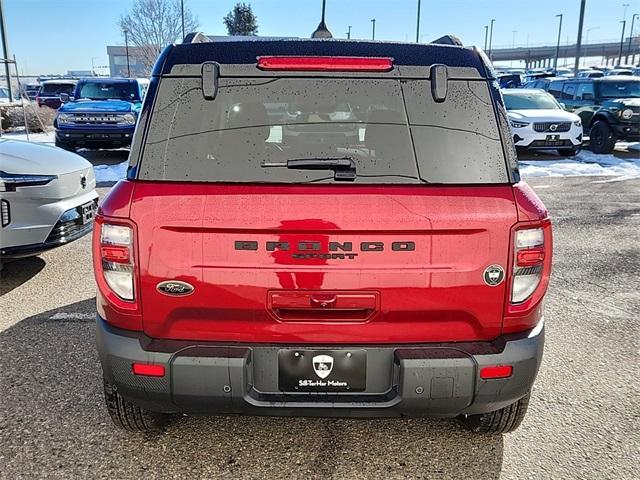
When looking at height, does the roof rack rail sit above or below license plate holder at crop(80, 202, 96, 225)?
above

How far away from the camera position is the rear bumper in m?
2.17

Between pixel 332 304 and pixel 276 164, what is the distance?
1.92 feet

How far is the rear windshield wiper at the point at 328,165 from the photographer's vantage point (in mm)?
2158

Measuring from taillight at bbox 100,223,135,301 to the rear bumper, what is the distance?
0.19m

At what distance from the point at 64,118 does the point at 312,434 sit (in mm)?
11737

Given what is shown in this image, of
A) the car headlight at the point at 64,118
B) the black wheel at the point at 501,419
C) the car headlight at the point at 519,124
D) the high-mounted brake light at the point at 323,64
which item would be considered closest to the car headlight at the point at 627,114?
the car headlight at the point at 519,124

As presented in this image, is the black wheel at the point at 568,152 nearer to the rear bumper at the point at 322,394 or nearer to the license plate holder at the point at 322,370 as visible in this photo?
the rear bumper at the point at 322,394

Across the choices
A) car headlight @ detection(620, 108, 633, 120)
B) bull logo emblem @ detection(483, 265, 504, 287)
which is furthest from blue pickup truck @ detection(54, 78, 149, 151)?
car headlight @ detection(620, 108, 633, 120)

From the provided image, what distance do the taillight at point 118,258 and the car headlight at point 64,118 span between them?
11.6 meters

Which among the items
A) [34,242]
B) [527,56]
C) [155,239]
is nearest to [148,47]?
[34,242]

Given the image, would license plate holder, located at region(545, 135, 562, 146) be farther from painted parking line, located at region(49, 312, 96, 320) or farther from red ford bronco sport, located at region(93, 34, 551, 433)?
red ford bronco sport, located at region(93, 34, 551, 433)

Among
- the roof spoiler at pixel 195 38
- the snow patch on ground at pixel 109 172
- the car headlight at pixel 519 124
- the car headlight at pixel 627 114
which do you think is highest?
the roof spoiler at pixel 195 38

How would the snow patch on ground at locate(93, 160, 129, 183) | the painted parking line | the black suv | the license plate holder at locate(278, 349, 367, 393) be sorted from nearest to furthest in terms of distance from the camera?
1. the license plate holder at locate(278, 349, 367, 393)
2. the painted parking line
3. the snow patch on ground at locate(93, 160, 129, 183)
4. the black suv

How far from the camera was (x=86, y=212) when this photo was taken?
518cm
